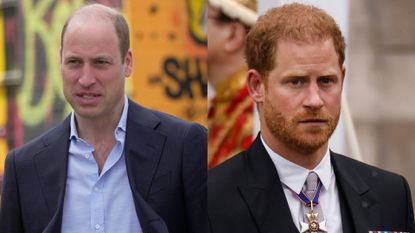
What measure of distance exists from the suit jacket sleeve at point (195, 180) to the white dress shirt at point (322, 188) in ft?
0.59

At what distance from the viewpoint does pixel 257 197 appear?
1821 millimetres

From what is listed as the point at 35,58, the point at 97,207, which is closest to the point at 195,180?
the point at 97,207

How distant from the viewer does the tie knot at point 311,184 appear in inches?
70.2

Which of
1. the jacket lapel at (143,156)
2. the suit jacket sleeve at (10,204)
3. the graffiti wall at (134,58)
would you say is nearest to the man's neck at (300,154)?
the jacket lapel at (143,156)

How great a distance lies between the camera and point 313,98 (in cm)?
170

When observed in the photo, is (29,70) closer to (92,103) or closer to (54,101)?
(54,101)

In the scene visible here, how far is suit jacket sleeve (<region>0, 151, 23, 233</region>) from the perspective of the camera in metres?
1.92

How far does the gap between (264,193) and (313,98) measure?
0.25 metres

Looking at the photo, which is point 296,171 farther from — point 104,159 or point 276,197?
point 104,159

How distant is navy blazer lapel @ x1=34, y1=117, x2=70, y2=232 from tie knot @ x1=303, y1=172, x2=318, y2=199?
0.53 metres

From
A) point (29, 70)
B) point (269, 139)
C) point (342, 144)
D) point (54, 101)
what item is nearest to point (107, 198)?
point (269, 139)

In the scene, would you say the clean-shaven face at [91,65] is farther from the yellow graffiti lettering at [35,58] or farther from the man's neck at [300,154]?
the yellow graffiti lettering at [35,58]

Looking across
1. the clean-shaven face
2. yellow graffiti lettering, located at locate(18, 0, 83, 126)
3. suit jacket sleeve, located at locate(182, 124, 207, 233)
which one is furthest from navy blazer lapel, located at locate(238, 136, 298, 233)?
yellow graffiti lettering, located at locate(18, 0, 83, 126)

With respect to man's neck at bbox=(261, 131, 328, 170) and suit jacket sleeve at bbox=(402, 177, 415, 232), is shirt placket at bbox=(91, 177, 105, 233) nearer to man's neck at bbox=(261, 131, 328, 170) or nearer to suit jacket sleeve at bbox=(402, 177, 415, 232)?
man's neck at bbox=(261, 131, 328, 170)
